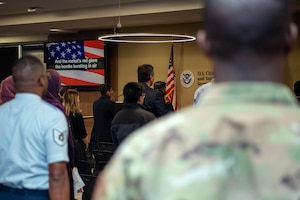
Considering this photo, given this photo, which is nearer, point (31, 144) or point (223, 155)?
point (223, 155)

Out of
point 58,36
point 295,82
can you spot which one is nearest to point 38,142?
point 295,82

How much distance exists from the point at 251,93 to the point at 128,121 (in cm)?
288

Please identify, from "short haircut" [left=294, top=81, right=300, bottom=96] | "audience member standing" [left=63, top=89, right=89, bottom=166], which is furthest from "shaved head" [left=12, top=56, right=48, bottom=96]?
"short haircut" [left=294, top=81, right=300, bottom=96]

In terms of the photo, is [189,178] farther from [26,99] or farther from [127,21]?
[127,21]

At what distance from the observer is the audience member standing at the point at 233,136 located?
87 centimetres

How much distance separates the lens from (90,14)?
8.39m

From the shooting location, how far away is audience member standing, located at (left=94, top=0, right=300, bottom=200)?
87 cm

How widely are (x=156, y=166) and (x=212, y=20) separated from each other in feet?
0.92

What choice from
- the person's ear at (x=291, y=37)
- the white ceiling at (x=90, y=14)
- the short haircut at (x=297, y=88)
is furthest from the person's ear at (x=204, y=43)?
the short haircut at (x=297, y=88)

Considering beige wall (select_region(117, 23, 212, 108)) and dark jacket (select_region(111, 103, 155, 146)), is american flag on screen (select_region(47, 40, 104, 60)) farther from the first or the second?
dark jacket (select_region(111, 103, 155, 146))

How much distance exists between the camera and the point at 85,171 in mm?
5004

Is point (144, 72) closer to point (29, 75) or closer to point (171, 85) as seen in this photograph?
point (29, 75)

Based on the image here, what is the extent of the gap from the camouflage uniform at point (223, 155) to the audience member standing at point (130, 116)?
2684 millimetres

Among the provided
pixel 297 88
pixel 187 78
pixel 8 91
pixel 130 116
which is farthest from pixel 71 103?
pixel 187 78
